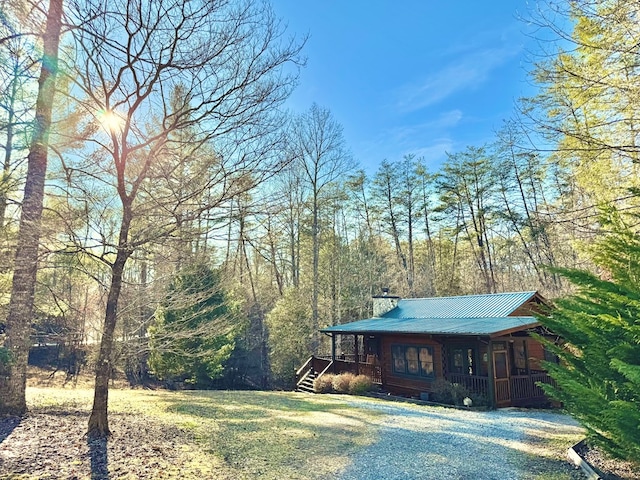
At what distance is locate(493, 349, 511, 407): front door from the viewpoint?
11.5 meters

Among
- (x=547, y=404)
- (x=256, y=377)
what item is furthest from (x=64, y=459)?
(x=256, y=377)

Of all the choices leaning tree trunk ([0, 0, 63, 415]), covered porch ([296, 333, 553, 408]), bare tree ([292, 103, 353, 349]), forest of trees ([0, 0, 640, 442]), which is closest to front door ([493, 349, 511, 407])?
covered porch ([296, 333, 553, 408])

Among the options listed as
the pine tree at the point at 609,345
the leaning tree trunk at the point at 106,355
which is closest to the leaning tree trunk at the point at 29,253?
the leaning tree trunk at the point at 106,355

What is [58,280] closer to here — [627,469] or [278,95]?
[278,95]

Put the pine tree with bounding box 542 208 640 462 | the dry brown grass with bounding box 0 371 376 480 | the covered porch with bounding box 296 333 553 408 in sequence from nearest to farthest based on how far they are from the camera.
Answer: the pine tree with bounding box 542 208 640 462 < the dry brown grass with bounding box 0 371 376 480 < the covered porch with bounding box 296 333 553 408

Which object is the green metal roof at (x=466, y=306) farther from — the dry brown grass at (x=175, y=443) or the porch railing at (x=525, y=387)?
the dry brown grass at (x=175, y=443)

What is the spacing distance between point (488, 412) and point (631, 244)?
787 centimetres

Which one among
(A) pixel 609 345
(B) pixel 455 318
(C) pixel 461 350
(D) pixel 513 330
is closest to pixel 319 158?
(B) pixel 455 318

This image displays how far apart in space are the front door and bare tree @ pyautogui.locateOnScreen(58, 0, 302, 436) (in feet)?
32.7

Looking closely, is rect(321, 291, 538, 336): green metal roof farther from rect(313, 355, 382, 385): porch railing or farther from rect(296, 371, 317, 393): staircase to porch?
rect(296, 371, 317, 393): staircase to porch

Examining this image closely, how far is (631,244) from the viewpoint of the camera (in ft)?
13.3

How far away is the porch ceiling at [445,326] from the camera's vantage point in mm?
10914

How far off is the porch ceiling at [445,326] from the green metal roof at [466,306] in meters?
0.51

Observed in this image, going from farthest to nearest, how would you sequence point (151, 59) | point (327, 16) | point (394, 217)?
1. point (394, 217)
2. point (327, 16)
3. point (151, 59)
